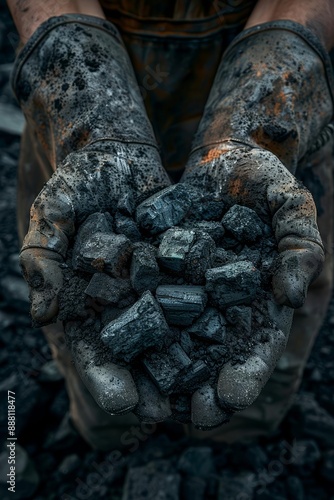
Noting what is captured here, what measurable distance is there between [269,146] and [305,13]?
57 cm

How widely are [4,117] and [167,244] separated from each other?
3372 mm

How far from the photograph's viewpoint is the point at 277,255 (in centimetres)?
156

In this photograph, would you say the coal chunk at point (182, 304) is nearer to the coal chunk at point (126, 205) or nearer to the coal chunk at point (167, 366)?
the coal chunk at point (167, 366)

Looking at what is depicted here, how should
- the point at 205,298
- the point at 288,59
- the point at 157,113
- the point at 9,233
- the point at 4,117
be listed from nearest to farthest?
the point at 205,298
the point at 288,59
the point at 157,113
the point at 9,233
the point at 4,117

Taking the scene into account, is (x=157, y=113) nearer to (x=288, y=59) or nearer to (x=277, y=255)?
(x=288, y=59)

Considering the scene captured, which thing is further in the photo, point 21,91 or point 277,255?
point 21,91

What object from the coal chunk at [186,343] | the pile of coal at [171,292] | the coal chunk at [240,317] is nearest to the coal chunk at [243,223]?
the pile of coal at [171,292]

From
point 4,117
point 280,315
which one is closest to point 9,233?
point 4,117

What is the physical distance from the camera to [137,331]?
1.42 m

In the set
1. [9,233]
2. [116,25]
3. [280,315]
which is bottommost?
[9,233]

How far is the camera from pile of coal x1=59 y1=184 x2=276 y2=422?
4.75ft

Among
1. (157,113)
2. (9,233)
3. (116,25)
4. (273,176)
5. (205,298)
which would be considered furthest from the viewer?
(9,233)

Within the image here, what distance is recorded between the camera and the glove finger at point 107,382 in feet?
4.56

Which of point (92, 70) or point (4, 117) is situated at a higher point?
point (92, 70)
